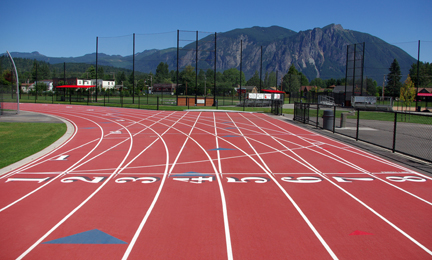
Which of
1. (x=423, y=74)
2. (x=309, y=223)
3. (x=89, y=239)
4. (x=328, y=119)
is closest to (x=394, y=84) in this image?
(x=423, y=74)

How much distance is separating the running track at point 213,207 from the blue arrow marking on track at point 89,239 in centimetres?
2

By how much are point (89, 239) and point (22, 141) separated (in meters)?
11.3

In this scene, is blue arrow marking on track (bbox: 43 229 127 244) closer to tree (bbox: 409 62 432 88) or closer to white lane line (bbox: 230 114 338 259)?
white lane line (bbox: 230 114 338 259)

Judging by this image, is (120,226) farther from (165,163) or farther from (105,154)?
(105,154)

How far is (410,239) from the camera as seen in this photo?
17.4 feet

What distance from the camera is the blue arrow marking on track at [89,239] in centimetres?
505

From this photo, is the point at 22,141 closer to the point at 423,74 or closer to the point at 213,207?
the point at 213,207

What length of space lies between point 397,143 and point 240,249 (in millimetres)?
13069

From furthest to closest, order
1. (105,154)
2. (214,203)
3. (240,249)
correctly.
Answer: (105,154)
(214,203)
(240,249)

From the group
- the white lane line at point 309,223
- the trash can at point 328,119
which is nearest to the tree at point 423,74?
the trash can at point 328,119

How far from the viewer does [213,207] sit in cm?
669

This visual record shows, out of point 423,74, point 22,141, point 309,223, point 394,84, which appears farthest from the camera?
point 423,74

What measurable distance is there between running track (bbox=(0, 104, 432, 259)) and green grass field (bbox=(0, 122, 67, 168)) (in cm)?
93

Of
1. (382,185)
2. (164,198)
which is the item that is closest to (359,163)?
(382,185)
